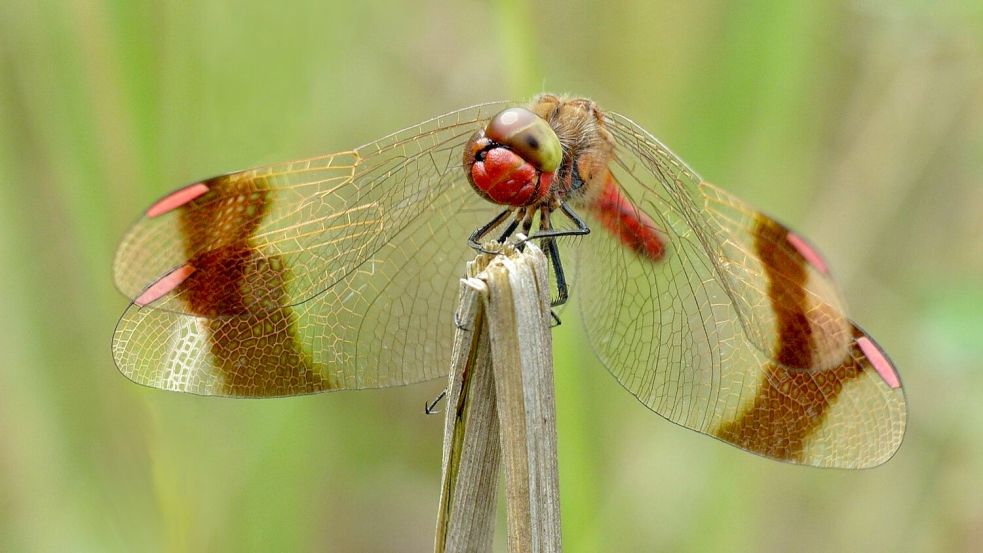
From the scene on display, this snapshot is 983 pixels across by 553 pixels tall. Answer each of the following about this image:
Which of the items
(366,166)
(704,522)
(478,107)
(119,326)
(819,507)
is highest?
(478,107)

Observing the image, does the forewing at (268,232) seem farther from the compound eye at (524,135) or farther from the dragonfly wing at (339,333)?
the compound eye at (524,135)

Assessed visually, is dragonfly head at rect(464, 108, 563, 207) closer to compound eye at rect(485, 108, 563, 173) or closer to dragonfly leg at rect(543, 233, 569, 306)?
compound eye at rect(485, 108, 563, 173)

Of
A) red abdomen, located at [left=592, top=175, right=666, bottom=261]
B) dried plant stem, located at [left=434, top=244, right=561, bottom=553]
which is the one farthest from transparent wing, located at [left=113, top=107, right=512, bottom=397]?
dried plant stem, located at [left=434, top=244, right=561, bottom=553]

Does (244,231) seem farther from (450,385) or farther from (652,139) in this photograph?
(652,139)

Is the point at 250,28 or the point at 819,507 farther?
the point at 819,507

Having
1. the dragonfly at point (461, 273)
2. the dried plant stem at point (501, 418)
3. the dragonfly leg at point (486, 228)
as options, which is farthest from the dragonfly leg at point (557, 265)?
the dried plant stem at point (501, 418)

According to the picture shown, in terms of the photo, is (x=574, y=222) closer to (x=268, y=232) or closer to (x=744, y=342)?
(x=744, y=342)

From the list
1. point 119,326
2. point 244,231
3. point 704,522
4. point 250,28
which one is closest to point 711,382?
point 704,522
